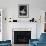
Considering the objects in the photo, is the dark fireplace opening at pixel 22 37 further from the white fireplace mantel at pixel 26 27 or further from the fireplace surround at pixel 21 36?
the white fireplace mantel at pixel 26 27

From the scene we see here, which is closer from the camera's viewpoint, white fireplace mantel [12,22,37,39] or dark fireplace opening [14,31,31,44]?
white fireplace mantel [12,22,37,39]

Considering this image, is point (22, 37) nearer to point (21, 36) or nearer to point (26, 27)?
point (21, 36)

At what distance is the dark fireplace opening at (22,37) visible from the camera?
8.09m

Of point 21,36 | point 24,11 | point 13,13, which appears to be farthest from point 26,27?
point 13,13

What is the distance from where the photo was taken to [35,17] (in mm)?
7945

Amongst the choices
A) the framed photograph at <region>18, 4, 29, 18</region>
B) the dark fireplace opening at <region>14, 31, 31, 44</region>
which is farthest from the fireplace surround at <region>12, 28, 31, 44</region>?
the framed photograph at <region>18, 4, 29, 18</region>

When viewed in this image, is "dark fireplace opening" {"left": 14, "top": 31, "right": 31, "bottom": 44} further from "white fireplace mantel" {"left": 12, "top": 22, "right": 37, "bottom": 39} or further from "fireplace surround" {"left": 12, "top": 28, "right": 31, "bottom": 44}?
"white fireplace mantel" {"left": 12, "top": 22, "right": 37, "bottom": 39}

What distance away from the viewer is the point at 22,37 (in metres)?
8.16

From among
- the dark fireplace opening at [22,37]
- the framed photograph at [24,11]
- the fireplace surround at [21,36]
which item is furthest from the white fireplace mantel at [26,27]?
the framed photograph at [24,11]

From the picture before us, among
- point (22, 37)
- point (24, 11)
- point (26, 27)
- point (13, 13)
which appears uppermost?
point (24, 11)

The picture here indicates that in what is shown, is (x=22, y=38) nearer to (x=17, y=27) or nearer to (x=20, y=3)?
(x=17, y=27)

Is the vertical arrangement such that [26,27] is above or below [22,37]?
A: above

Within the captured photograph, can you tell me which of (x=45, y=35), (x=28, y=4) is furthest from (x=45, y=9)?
(x=45, y=35)

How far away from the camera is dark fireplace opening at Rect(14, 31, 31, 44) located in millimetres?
8086
